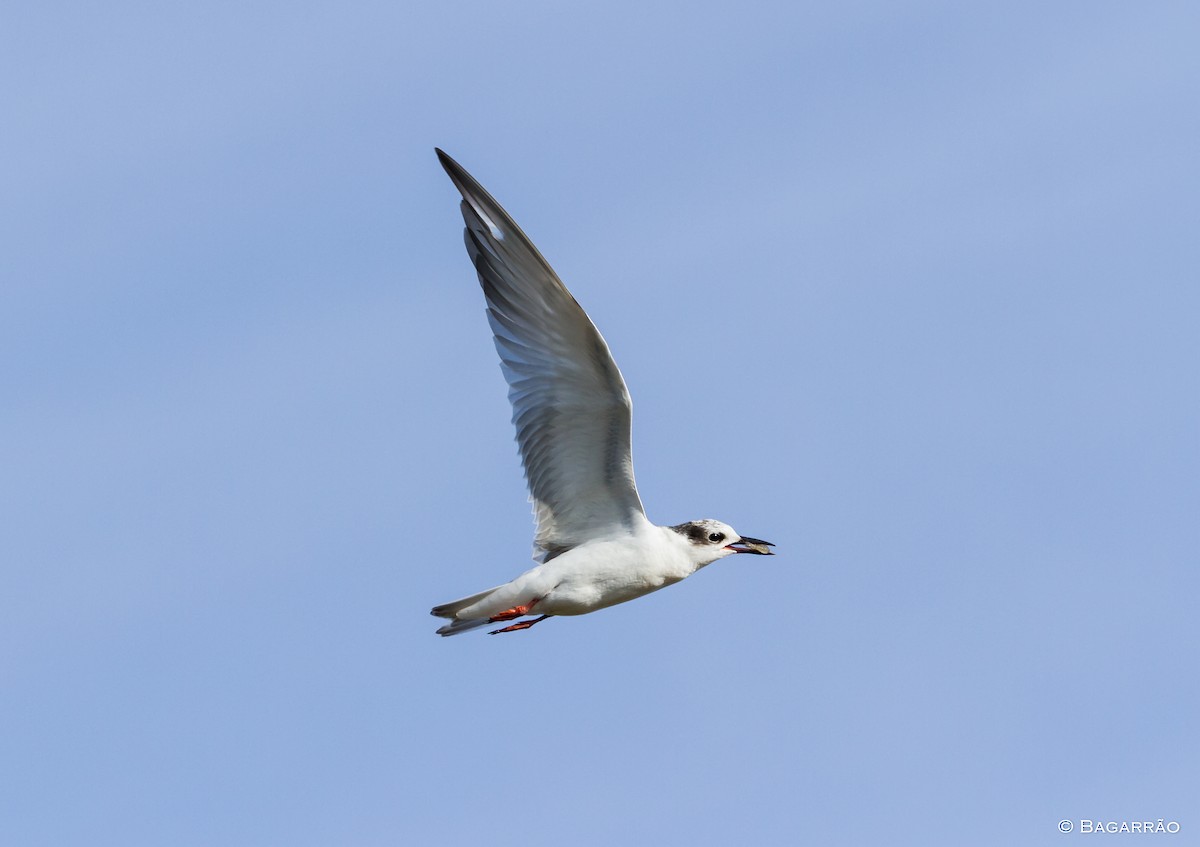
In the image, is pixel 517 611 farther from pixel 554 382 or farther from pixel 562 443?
pixel 554 382

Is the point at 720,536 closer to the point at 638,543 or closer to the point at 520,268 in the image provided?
the point at 638,543

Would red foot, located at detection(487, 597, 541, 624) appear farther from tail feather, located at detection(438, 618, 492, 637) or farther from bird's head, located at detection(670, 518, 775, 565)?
bird's head, located at detection(670, 518, 775, 565)

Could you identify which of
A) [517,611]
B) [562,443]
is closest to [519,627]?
[517,611]

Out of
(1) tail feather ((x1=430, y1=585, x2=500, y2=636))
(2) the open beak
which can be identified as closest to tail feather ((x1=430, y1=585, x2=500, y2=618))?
(1) tail feather ((x1=430, y1=585, x2=500, y2=636))

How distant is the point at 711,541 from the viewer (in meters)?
22.5

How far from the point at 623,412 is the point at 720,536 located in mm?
2316

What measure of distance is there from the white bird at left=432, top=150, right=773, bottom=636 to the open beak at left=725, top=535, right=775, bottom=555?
2.22 ft

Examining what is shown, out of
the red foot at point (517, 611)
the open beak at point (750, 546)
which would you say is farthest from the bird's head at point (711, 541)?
the red foot at point (517, 611)

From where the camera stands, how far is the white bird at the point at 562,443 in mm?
21156

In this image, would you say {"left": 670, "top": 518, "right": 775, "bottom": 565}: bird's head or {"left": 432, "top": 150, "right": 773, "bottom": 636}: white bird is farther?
{"left": 670, "top": 518, "right": 775, "bottom": 565}: bird's head

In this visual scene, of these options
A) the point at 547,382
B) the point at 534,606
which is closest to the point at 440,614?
the point at 534,606

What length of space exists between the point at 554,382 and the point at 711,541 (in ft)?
8.95

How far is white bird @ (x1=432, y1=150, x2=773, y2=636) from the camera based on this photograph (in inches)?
833

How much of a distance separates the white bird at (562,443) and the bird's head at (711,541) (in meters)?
0.04
